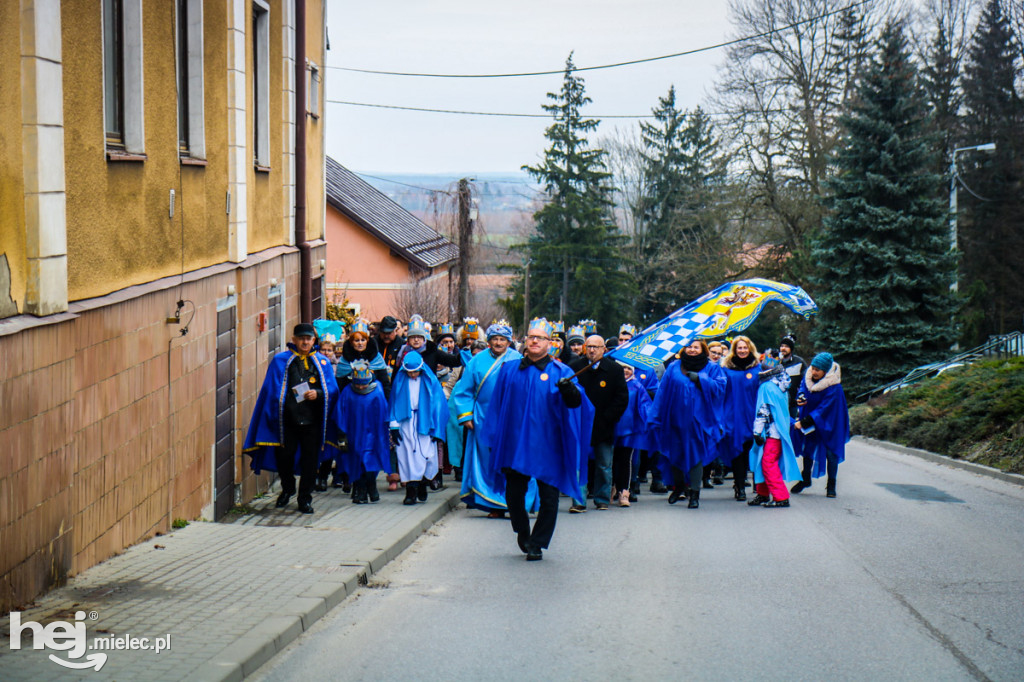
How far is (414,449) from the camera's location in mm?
12141

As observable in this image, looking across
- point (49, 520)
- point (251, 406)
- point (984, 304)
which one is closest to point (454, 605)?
point (49, 520)

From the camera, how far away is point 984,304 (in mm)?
44406

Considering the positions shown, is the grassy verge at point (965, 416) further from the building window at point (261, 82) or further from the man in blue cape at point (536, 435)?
the building window at point (261, 82)

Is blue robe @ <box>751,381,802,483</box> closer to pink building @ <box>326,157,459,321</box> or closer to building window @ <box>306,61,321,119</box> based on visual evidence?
building window @ <box>306,61,321,119</box>

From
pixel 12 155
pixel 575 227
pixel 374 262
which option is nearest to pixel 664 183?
pixel 575 227

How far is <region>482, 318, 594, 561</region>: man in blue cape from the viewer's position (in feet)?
30.6

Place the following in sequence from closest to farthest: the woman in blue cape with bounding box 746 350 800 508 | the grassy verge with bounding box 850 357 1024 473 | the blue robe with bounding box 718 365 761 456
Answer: the woman in blue cape with bounding box 746 350 800 508 → the blue robe with bounding box 718 365 761 456 → the grassy verge with bounding box 850 357 1024 473

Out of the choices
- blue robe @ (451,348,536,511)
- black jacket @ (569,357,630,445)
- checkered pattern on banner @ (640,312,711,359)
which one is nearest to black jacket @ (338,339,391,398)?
blue robe @ (451,348,536,511)

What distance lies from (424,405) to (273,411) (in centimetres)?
167

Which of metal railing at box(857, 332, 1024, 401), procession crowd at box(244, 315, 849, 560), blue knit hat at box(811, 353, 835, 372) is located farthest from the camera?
metal railing at box(857, 332, 1024, 401)

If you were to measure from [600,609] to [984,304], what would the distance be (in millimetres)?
41027

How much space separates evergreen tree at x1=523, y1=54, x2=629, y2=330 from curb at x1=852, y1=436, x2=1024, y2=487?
1358 inches

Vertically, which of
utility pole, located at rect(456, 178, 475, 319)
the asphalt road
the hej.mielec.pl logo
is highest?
utility pole, located at rect(456, 178, 475, 319)

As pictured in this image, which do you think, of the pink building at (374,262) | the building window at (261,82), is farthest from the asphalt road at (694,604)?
the pink building at (374,262)
